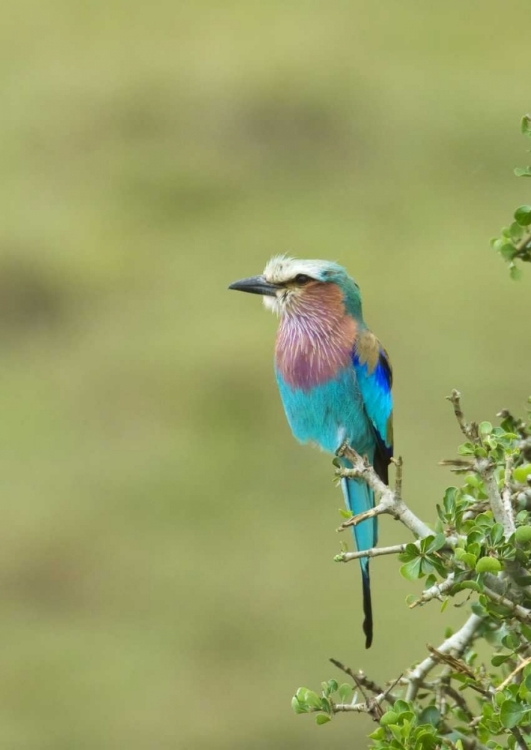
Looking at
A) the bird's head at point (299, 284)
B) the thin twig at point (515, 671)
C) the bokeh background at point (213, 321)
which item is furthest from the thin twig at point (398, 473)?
the bokeh background at point (213, 321)

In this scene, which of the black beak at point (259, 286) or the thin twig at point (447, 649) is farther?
the black beak at point (259, 286)

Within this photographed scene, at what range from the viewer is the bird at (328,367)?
3512 mm

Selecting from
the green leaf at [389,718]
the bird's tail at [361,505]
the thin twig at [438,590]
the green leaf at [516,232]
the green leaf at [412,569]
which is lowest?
the green leaf at [389,718]

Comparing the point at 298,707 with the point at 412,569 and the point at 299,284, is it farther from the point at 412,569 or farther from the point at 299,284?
the point at 299,284

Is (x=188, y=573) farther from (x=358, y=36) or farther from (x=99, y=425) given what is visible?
(x=358, y=36)

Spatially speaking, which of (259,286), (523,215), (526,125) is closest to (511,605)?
(523,215)

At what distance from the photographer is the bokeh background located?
26.8 feet

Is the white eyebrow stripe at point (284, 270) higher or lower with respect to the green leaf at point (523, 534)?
higher

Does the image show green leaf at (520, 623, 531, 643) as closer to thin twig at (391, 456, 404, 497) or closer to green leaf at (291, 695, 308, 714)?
thin twig at (391, 456, 404, 497)

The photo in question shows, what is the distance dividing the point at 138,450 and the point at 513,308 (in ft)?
9.82

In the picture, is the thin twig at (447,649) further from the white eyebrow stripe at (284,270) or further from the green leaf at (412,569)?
the white eyebrow stripe at (284,270)

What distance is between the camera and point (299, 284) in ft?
11.8

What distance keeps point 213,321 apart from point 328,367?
274 inches

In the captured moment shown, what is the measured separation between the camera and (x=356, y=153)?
12.6m
